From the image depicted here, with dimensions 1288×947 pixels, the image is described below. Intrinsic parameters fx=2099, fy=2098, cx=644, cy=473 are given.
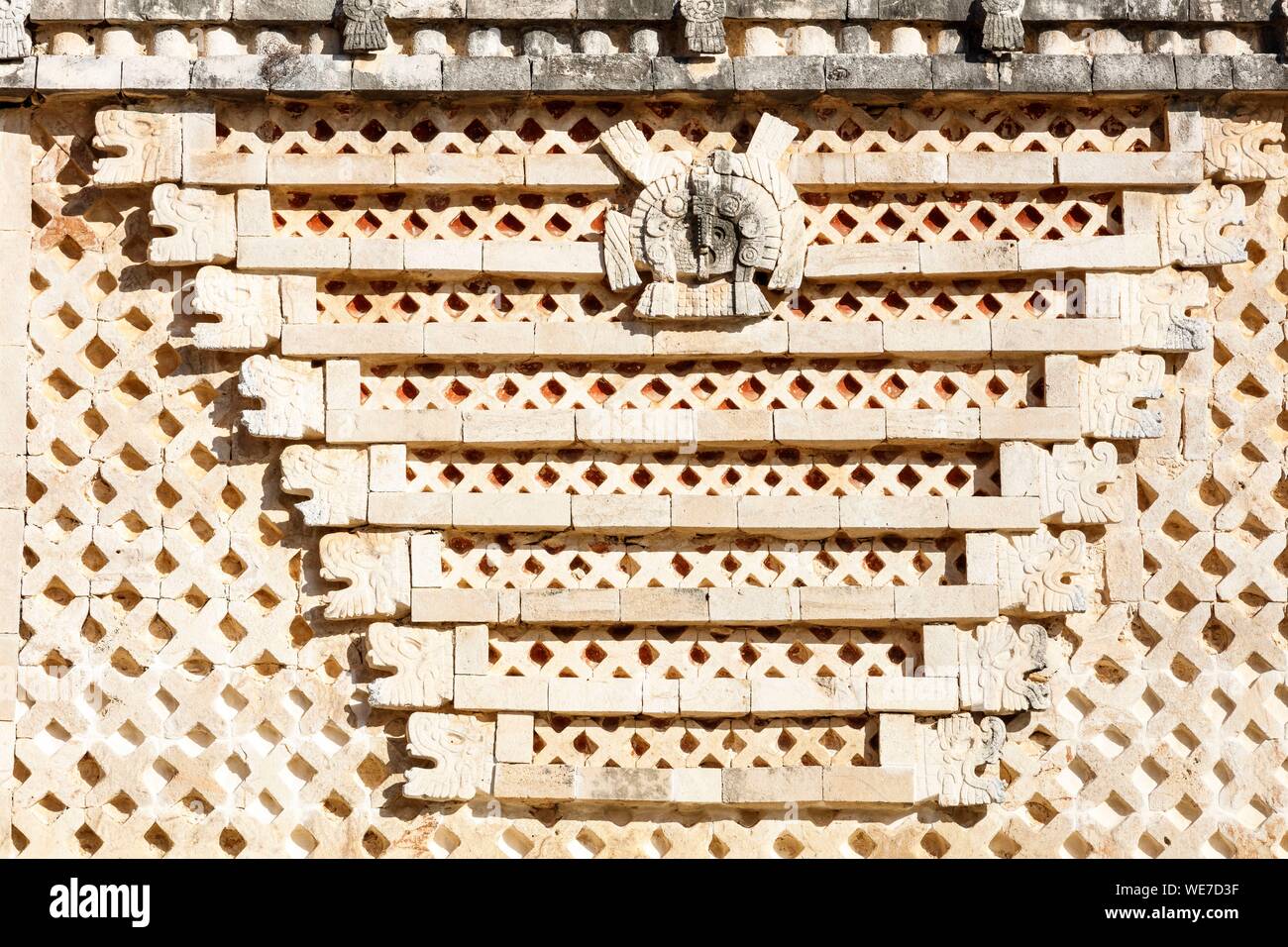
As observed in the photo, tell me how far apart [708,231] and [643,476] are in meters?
1.02

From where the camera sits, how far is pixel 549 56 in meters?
8.45

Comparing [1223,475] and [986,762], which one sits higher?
[1223,475]

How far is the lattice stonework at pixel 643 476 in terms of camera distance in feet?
27.1

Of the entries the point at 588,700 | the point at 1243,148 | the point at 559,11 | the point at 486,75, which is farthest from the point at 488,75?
the point at 1243,148

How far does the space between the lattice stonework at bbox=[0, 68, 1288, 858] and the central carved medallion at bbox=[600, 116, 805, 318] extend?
19mm

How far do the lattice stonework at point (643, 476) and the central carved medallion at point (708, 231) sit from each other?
2 centimetres

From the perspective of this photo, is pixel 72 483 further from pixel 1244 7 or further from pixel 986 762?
pixel 1244 7

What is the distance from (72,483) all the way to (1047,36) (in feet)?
14.2

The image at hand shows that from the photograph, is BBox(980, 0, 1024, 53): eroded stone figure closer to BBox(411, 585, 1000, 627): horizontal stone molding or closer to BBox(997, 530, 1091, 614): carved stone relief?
BBox(997, 530, 1091, 614): carved stone relief

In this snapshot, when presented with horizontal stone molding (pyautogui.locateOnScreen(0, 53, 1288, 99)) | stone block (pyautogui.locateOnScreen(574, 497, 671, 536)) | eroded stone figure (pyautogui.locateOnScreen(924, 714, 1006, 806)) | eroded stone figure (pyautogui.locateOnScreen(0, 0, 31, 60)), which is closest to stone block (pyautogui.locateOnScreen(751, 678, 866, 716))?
eroded stone figure (pyautogui.locateOnScreen(924, 714, 1006, 806))

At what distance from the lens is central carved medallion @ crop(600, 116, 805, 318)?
8406 mm

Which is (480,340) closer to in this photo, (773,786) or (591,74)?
(591,74)

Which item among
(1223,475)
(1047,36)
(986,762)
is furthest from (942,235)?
(986,762)

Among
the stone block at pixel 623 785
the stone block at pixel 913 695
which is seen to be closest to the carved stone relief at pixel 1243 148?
the stone block at pixel 913 695
